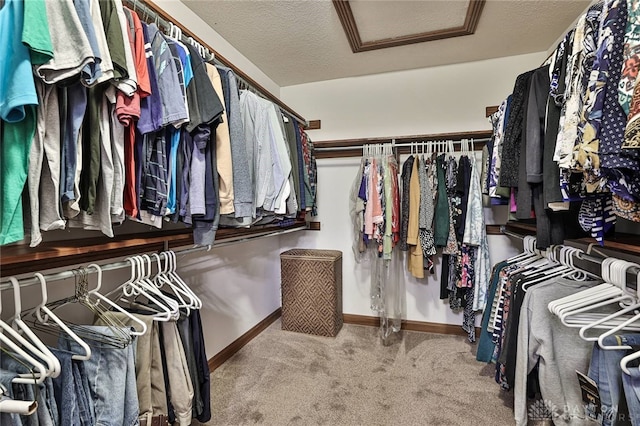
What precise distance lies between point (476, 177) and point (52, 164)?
8.23 ft

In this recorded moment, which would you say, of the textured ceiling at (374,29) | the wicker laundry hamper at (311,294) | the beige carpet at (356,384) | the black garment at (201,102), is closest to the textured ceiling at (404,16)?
the textured ceiling at (374,29)

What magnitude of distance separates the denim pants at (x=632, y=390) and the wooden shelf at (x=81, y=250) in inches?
64.6

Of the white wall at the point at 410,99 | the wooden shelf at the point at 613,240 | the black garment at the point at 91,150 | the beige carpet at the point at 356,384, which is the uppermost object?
the white wall at the point at 410,99

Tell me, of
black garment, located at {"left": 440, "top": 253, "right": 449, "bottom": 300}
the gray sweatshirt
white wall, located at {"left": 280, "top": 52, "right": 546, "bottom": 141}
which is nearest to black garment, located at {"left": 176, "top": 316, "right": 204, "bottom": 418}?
the gray sweatshirt

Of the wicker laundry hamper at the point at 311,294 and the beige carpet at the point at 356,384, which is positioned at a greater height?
the wicker laundry hamper at the point at 311,294

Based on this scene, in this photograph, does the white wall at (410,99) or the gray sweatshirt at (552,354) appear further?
the white wall at (410,99)

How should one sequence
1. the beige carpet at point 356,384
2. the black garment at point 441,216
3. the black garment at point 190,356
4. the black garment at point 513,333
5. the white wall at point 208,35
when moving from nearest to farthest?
the black garment at point 190,356, the black garment at point 513,333, the beige carpet at point 356,384, the white wall at point 208,35, the black garment at point 441,216

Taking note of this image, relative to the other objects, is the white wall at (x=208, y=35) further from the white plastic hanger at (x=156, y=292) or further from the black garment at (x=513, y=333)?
the black garment at (x=513, y=333)

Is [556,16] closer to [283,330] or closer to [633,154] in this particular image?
[633,154]

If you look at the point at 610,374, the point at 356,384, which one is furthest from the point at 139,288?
the point at 610,374

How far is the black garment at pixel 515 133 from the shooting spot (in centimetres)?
145

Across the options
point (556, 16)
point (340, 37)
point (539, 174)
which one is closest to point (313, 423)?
point (539, 174)

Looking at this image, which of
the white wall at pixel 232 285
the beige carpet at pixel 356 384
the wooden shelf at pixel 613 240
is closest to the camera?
the wooden shelf at pixel 613 240

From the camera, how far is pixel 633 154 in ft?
2.53
